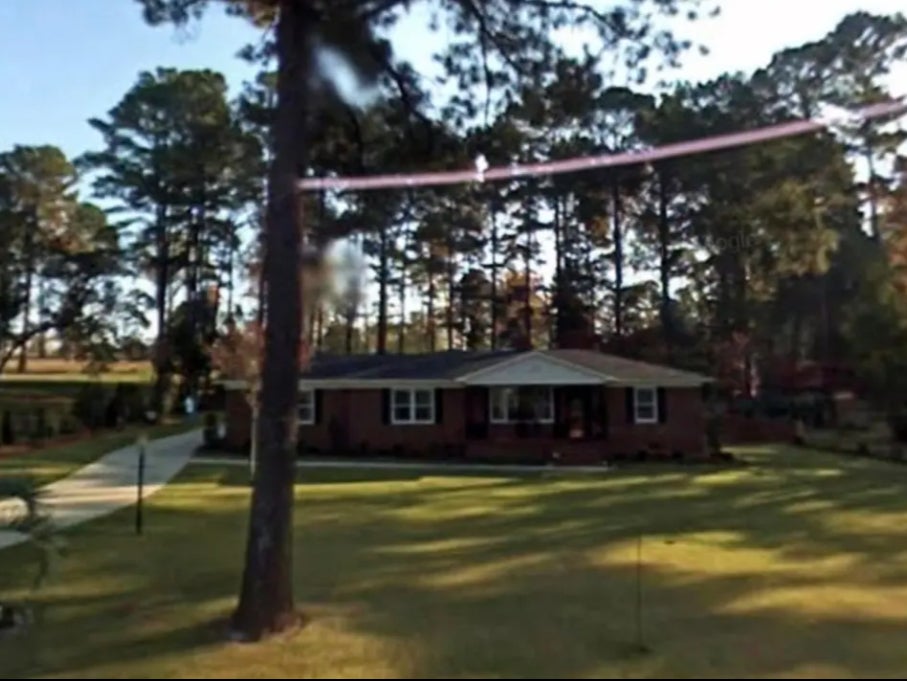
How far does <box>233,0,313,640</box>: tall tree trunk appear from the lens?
7773 mm

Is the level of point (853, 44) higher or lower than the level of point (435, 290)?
higher

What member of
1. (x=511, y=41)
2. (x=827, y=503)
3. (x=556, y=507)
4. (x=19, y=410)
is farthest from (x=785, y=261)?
(x=511, y=41)

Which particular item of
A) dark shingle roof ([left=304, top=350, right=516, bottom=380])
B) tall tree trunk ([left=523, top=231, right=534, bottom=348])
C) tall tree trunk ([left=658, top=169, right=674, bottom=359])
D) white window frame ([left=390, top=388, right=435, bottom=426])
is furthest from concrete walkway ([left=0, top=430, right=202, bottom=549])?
tall tree trunk ([left=658, top=169, right=674, bottom=359])

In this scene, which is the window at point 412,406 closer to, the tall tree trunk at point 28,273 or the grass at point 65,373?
the tall tree trunk at point 28,273

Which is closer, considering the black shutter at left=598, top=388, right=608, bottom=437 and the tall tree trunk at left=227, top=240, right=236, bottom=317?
the black shutter at left=598, top=388, right=608, bottom=437

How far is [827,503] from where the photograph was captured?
17578 millimetres

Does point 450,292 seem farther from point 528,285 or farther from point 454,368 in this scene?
point 454,368

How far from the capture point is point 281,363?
804cm

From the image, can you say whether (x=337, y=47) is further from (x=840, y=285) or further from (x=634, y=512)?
(x=840, y=285)

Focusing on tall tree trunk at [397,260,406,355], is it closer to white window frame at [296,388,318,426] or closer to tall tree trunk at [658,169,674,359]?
tall tree trunk at [658,169,674,359]

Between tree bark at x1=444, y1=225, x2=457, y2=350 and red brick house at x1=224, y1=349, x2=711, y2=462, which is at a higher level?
tree bark at x1=444, y1=225, x2=457, y2=350

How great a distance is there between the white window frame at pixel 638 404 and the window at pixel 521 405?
2.53 meters

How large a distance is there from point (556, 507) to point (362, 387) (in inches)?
534

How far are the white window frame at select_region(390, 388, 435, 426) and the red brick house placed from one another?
0.03 m
